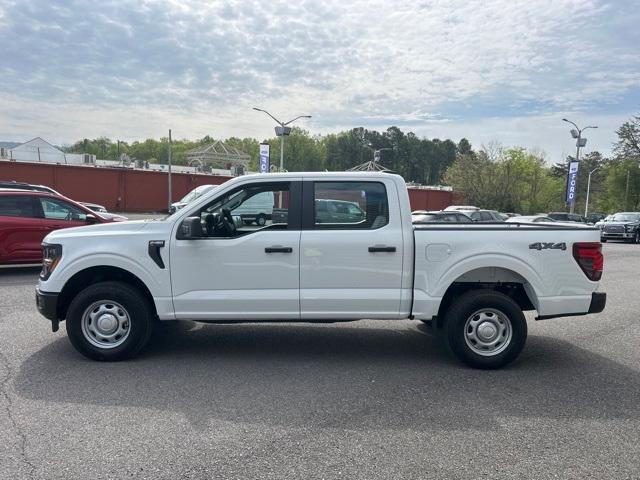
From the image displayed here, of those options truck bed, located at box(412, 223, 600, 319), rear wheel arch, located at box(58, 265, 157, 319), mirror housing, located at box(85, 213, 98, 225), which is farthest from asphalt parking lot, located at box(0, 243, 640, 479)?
mirror housing, located at box(85, 213, 98, 225)

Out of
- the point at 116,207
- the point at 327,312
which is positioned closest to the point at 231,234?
the point at 327,312

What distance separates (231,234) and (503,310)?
9.36ft

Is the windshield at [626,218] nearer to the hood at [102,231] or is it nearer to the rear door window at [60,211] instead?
the rear door window at [60,211]

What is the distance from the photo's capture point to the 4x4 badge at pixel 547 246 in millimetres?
5129

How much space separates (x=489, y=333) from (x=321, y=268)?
183 cm

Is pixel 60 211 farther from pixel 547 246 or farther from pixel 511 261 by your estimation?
pixel 547 246

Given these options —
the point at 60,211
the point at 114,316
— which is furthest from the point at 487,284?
the point at 60,211

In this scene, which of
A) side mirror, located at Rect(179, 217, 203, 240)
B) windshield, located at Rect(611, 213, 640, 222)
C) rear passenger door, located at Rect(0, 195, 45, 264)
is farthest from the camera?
windshield, located at Rect(611, 213, 640, 222)

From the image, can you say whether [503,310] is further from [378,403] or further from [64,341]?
[64,341]

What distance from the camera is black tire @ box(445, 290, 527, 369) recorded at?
16.8 feet

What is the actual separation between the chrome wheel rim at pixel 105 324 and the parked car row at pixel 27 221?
19.2 feet

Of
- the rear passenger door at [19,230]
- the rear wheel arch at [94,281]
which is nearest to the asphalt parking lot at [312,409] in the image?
the rear wheel arch at [94,281]

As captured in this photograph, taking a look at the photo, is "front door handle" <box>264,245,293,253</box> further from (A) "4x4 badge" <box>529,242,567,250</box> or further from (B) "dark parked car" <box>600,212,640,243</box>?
(B) "dark parked car" <box>600,212,640,243</box>

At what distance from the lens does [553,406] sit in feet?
14.3
